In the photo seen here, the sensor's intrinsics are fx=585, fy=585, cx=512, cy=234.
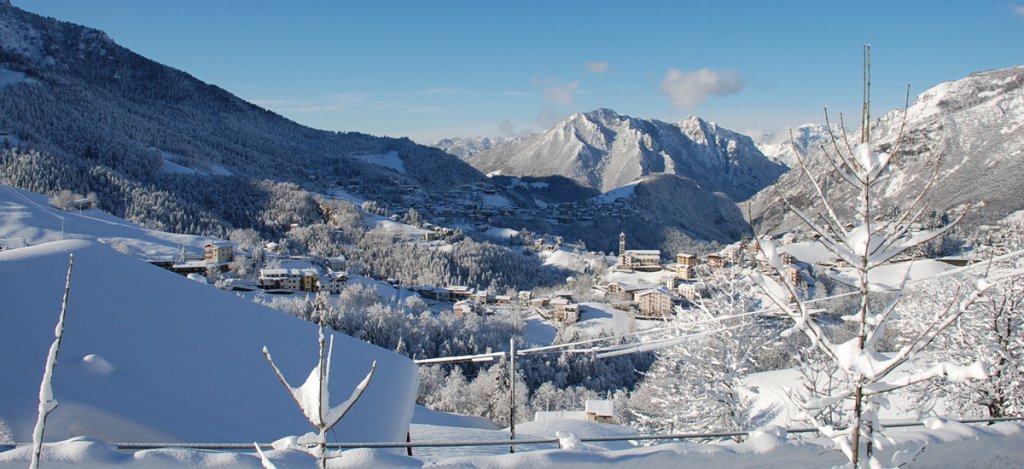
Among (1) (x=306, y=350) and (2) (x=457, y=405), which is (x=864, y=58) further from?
(2) (x=457, y=405)

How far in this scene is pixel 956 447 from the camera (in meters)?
4.47

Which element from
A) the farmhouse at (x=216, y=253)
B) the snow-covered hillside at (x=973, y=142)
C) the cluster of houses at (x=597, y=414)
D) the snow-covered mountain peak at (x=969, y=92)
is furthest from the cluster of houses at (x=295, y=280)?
the snow-covered mountain peak at (x=969, y=92)

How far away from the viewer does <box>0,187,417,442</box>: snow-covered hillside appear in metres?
4.11

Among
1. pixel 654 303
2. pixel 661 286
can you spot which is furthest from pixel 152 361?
pixel 661 286

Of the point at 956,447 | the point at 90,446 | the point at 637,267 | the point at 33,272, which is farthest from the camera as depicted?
the point at 637,267

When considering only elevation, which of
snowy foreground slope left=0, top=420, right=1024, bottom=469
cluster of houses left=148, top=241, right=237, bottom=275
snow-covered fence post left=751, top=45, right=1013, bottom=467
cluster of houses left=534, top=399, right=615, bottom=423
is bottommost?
cluster of houses left=534, top=399, right=615, bottom=423

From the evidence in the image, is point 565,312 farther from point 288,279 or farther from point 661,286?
point 288,279

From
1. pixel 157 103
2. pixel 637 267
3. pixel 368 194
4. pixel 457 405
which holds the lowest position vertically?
pixel 457 405

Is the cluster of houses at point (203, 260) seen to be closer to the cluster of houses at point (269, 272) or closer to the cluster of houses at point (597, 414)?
the cluster of houses at point (269, 272)

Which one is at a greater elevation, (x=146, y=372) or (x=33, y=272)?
(x=33, y=272)

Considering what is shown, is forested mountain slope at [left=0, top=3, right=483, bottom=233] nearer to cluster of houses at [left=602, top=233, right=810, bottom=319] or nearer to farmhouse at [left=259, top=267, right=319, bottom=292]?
farmhouse at [left=259, top=267, right=319, bottom=292]

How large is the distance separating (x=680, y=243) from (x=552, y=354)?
7405cm

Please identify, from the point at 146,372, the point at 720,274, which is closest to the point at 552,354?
the point at 720,274

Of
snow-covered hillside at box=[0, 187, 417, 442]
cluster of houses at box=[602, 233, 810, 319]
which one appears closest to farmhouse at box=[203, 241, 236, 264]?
cluster of houses at box=[602, 233, 810, 319]
